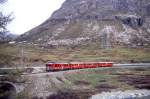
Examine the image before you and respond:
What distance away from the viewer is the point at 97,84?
88688mm

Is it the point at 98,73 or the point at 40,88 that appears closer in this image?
the point at 40,88

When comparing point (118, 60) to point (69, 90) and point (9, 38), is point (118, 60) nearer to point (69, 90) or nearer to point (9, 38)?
point (69, 90)

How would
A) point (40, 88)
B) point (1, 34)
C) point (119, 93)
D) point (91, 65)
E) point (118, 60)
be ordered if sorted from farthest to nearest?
point (118, 60) < point (91, 65) < point (119, 93) < point (40, 88) < point (1, 34)

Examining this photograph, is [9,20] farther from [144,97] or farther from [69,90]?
[144,97]

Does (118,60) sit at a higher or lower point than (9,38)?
lower

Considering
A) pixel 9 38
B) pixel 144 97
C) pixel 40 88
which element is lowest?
pixel 144 97

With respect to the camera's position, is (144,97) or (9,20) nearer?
(9,20)

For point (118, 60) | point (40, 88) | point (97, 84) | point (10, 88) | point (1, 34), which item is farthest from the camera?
point (118, 60)

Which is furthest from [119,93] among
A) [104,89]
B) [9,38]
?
[9,38]

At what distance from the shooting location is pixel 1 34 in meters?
31.4

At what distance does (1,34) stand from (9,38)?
0.87m

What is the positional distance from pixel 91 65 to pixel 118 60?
45.2 meters

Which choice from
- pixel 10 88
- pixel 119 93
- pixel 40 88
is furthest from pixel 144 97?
pixel 10 88

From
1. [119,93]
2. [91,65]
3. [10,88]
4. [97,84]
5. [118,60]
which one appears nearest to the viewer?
[10,88]
